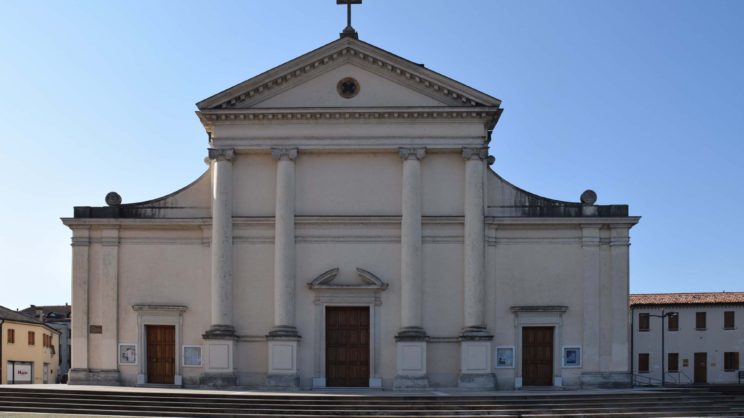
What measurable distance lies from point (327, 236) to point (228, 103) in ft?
19.9

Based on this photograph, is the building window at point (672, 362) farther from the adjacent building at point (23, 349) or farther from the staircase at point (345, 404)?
the adjacent building at point (23, 349)

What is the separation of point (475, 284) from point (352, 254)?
15.0ft

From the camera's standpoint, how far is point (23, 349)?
5444 centimetres

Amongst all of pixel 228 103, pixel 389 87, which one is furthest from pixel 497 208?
pixel 228 103

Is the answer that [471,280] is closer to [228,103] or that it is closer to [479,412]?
[479,412]

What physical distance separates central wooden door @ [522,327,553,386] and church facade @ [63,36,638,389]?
5 centimetres

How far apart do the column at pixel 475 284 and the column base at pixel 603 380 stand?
3455mm

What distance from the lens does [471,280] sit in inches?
1131

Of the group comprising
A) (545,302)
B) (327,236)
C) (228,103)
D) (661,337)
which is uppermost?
(228,103)

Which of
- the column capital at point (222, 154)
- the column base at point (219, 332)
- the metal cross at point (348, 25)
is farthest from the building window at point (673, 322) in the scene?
the column capital at point (222, 154)

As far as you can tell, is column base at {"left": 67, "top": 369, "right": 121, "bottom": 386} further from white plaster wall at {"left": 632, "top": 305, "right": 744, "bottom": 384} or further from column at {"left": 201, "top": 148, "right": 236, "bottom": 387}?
white plaster wall at {"left": 632, "top": 305, "right": 744, "bottom": 384}

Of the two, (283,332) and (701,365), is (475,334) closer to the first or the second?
(283,332)

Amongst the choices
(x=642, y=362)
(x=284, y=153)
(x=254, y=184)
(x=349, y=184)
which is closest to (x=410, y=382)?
(x=349, y=184)

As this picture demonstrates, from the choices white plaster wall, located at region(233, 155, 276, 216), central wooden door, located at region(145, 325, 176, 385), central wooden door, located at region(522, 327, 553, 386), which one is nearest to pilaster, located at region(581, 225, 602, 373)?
central wooden door, located at region(522, 327, 553, 386)
